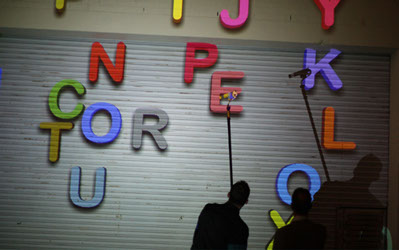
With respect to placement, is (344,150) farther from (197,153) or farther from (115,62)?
(115,62)

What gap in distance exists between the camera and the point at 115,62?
551 centimetres

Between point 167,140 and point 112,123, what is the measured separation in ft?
2.57

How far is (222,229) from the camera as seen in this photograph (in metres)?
3.17

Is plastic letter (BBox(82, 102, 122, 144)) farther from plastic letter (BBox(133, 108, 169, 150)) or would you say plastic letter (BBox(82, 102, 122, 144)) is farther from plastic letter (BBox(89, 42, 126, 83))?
plastic letter (BBox(89, 42, 126, 83))

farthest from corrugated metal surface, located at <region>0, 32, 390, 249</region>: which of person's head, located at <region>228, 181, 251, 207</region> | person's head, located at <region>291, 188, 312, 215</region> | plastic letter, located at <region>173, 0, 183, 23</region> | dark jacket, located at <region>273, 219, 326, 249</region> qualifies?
dark jacket, located at <region>273, 219, 326, 249</region>

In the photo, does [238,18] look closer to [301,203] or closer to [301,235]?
[301,203]

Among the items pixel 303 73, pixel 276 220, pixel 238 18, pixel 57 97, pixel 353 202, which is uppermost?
pixel 238 18

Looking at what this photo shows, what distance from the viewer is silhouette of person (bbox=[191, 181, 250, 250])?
3158 millimetres

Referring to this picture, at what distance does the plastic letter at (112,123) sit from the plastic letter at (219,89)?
1.31m

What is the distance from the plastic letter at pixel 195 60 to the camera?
545cm

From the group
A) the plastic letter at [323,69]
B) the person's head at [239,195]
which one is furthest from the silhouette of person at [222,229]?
the plastic letter at [323,69]

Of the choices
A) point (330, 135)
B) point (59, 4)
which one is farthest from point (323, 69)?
point (59, 4)

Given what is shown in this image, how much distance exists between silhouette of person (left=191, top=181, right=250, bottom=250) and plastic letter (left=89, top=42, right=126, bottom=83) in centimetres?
284

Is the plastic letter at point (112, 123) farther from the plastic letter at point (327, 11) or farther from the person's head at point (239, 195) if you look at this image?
the plastic letter at point (327, 11)
